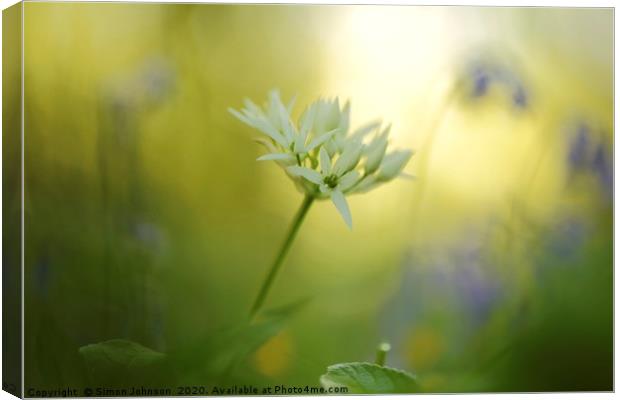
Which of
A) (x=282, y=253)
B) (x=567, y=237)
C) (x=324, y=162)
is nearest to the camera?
(x=324, y=162)

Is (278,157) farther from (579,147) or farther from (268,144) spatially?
(579,147)

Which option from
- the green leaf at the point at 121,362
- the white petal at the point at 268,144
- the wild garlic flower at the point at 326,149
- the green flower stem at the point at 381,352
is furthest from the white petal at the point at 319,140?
the green leaf at the point at 121,362

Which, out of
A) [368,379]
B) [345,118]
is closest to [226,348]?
[368,379]

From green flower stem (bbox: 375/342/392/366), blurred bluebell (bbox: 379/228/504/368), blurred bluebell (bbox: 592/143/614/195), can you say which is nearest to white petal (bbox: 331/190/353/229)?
blurred bluebell (bbox: 379/228/504/368)

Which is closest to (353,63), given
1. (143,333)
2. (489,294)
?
(489,294)

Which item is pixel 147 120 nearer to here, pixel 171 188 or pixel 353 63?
pixel 171 188

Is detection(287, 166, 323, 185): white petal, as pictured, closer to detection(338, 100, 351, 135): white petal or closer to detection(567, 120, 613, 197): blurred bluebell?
detection(338, 100, 351, 135): white petal

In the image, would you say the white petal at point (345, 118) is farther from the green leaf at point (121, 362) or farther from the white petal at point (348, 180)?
the green leaf at point (121, 362)
